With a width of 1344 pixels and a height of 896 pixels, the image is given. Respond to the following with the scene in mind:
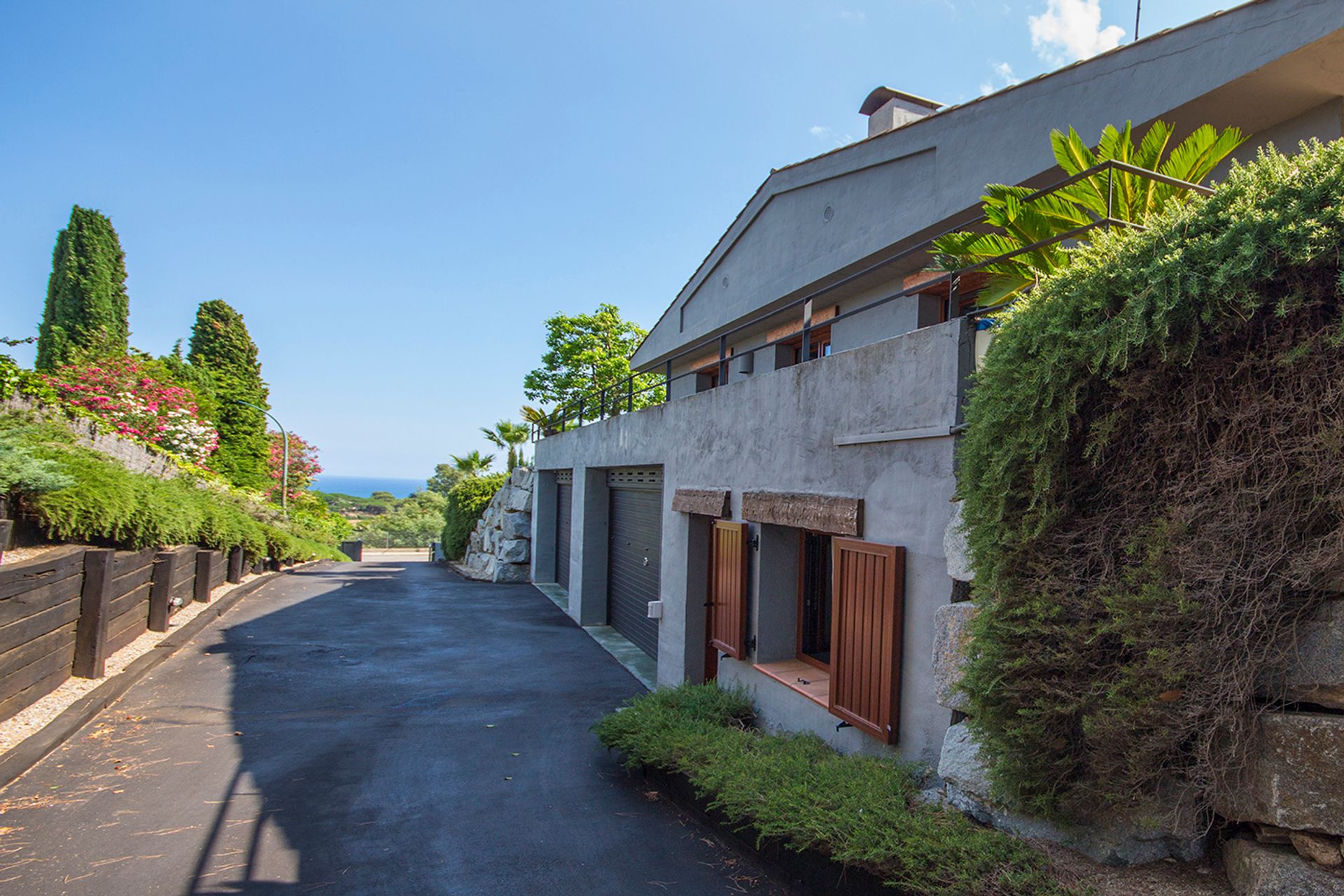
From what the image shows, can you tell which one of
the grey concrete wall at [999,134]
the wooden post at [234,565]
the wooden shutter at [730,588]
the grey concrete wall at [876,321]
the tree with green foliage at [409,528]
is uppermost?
the grey concrete wall at [999,134]

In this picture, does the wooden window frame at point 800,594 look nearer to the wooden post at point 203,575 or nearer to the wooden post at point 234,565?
the wooden post at point 203,575

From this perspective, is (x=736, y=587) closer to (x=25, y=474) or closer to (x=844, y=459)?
(x=844, y=459)

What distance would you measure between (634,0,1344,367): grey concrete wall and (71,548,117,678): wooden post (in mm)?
9020

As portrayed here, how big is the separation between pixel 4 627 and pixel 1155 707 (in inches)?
306

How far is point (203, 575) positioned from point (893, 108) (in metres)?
13.7

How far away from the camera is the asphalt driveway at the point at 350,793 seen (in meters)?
4.38

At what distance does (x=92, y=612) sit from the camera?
7.25 meters

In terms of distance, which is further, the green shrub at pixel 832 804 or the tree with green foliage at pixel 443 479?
the tree with green foliage at pixel 443 479

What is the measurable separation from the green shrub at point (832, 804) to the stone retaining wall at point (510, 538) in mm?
13914

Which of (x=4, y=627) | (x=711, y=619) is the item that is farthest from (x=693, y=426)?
(x=4, y=627)

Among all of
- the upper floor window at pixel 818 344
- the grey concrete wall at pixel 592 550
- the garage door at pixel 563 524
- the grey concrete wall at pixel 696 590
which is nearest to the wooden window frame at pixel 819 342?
the upper floor window at pixel 818 344

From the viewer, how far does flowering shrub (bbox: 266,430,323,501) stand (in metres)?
28.0

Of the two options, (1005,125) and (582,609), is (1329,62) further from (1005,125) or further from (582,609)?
(582,609)

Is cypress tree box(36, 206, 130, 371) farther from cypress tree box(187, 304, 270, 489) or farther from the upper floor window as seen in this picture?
the upper floor window
